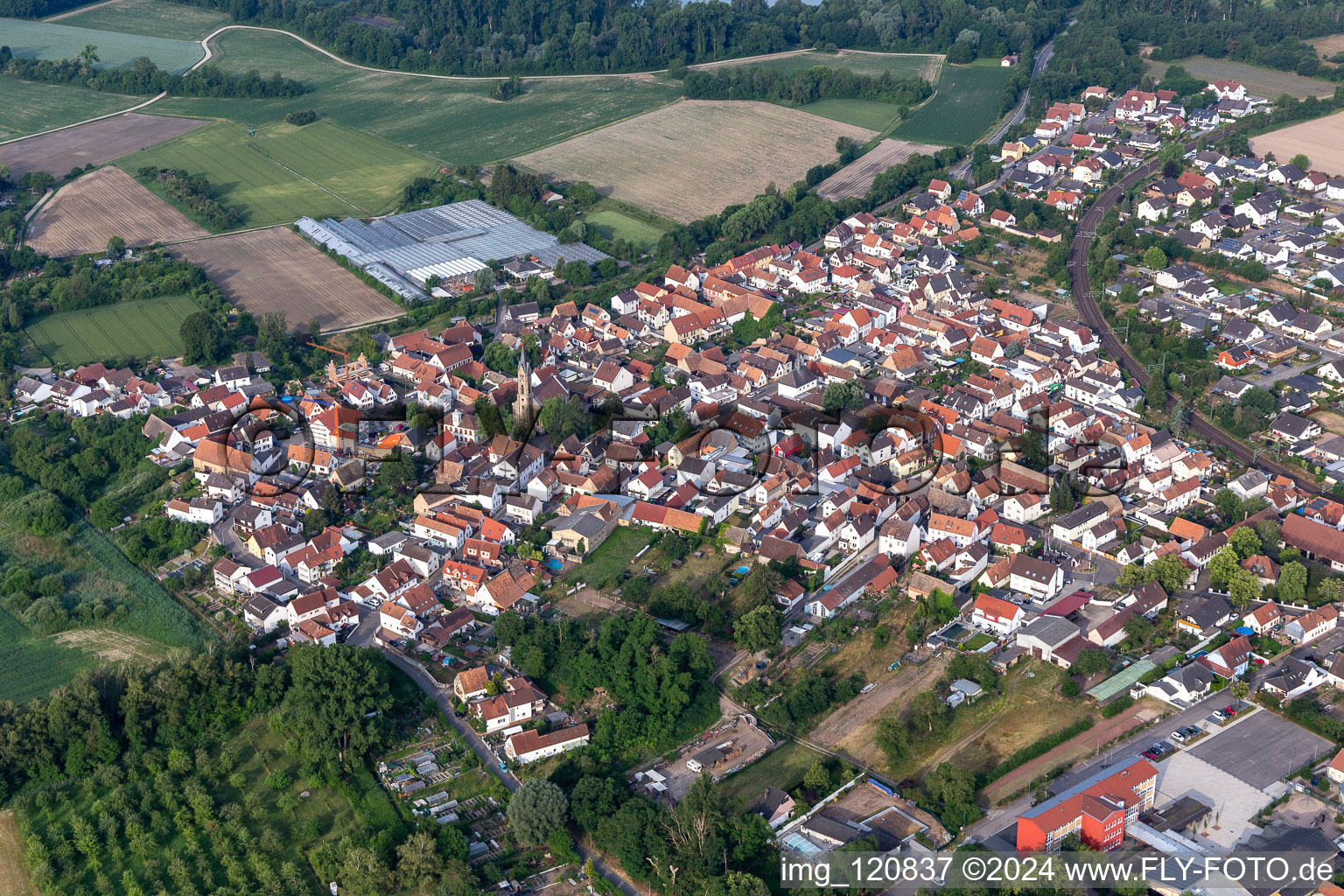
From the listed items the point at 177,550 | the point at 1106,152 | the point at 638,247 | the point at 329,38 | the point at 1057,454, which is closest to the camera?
the point at 177,550

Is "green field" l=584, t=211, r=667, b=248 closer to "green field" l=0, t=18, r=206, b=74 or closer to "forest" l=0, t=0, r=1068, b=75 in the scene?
"forest" l=0, t=0, r=1068, b=75

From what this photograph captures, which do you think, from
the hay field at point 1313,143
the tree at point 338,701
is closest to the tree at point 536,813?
the tree at point 338,701

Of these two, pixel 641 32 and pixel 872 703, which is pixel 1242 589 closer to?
pixel 872 703

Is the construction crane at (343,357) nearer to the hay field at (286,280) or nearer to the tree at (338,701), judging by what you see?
the hay field at (286,280)

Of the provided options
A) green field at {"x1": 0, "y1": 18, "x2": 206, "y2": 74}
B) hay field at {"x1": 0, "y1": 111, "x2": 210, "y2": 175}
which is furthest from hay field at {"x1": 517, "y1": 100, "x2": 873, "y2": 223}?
green field at {"x1": 0, "y1": 18, "x2": 206, "y2": 74}

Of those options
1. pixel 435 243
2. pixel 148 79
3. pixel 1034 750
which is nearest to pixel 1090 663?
pixel 1034 750

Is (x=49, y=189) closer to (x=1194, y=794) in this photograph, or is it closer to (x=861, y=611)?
(x=861, y=611)

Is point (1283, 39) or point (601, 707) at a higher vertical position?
point (1283, 39)

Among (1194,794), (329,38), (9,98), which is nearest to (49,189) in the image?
(9,98)

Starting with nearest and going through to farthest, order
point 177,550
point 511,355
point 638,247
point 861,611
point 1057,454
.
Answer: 1. point 861,611
2. point 177,550
3. point 1057,454
4. point 511,355
5. point 638,247
